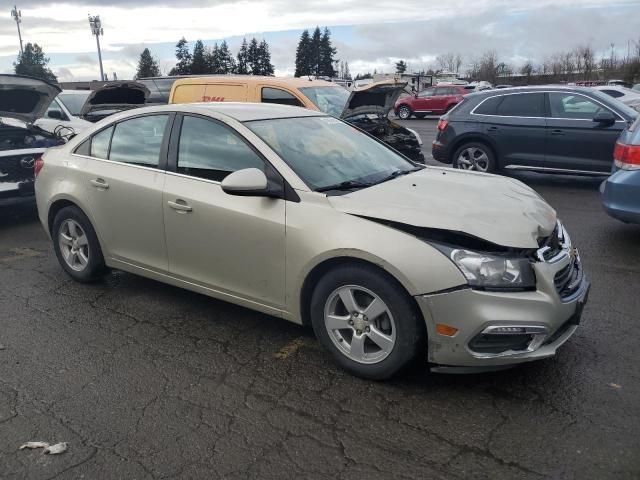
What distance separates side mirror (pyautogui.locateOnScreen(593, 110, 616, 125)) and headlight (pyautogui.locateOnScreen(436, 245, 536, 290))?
6.62 metres

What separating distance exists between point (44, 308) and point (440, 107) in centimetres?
2773

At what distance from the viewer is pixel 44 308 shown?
4.77 metres

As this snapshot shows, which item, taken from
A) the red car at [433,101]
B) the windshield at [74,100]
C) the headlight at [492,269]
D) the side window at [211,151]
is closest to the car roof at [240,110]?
the side window at [211,151]

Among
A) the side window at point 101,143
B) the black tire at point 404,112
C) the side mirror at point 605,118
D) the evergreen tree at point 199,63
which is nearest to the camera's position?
the side window at point 101,143

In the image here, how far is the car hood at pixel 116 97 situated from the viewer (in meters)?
12.3

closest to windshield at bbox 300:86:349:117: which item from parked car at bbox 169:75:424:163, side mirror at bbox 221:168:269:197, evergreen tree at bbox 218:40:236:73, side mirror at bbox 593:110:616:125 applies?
parked car at bbox 169:75:424:163

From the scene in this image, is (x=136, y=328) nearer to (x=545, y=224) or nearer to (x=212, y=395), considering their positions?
(x=212, y=395)

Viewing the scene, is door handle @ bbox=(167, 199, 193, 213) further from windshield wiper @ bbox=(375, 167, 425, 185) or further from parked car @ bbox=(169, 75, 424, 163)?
parked car @ bbox=(169, 75, 424, 163)

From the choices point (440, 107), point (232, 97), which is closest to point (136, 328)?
point (232, 97)

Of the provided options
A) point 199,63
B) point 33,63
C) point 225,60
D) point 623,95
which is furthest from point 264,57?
point 623,95

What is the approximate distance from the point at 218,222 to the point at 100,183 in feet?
4.57

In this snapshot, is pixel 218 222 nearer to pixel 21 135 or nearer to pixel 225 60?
pixel 21 135

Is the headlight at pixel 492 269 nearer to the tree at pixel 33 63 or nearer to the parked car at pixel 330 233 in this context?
the parked car at pixel 330 233

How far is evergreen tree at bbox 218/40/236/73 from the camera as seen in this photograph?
65.3 metres
